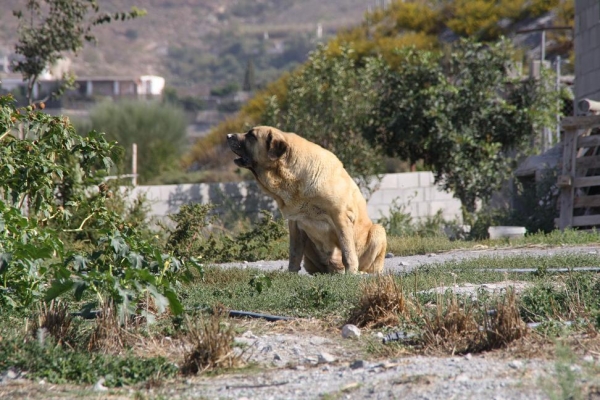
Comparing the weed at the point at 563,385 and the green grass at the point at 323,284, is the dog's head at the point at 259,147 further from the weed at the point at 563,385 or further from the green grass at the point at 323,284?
the weed at the point at 563,385

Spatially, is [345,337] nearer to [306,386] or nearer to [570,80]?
[306,386]

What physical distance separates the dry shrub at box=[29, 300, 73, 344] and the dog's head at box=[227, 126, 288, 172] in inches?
119

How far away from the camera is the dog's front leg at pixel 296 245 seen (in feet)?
29.1

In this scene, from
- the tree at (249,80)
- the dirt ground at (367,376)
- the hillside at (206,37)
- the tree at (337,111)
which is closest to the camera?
the dirt ground at (367,376)

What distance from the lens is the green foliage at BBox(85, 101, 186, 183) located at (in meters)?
26.3

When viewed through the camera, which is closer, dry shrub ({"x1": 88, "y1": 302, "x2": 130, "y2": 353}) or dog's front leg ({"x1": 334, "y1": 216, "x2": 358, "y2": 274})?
dry shrub ({"x1": 88, "y1": 302, "x2": 130, "y2": 353})

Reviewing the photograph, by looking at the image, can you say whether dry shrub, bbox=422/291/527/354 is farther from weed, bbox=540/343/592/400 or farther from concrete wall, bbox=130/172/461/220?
concrete wall, bbox=130/172/461/220

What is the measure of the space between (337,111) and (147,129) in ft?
39.4

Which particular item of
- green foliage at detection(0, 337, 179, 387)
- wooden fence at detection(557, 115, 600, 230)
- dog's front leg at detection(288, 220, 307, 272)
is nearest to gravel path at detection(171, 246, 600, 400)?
green foliage at detection(0, 337, 179, 387)

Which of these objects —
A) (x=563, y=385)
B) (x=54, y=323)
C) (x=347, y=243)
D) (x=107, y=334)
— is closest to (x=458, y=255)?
(x=347, y=243)

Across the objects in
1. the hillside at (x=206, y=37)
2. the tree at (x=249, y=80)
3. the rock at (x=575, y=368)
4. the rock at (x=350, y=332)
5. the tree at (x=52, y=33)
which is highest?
the hillside at (x=206, y=37)

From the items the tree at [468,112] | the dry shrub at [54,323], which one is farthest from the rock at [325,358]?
the tree at [468,112]

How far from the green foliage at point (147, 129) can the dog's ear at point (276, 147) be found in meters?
17.0

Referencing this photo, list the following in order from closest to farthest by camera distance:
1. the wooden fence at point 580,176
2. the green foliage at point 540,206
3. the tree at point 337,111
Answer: the wooden fence at point 580,176, the green foliage at point 540,206, the tree at point 337,111
